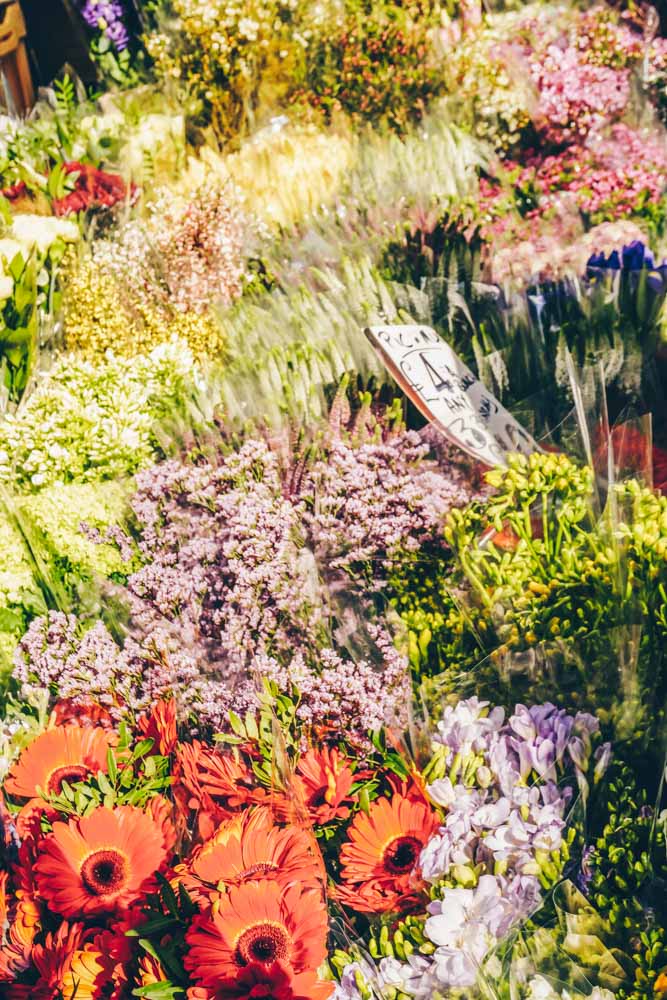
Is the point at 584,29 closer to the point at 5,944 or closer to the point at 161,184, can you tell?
the point at 161,184

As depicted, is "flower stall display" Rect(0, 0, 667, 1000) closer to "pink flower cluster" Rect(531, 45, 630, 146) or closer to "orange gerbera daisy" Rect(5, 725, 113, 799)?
"orange gerbera daisy" Rect(5, 725, 113, 799)

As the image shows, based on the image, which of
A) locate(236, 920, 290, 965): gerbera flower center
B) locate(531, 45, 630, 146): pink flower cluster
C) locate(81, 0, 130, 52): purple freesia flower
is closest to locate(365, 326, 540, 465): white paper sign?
locate(236, 920, 290, 965): gerbera flower center

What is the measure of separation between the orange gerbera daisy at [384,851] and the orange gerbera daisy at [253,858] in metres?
→ 0.05

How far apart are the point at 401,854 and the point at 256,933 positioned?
0.26m

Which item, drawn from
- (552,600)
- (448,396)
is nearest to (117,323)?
(448,396)

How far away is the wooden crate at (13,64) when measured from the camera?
452cm

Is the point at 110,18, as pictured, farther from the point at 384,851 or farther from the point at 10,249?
the point at 384,851

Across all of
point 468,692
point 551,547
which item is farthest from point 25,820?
point 551,547

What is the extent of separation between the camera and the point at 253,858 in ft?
Answer: 3.40

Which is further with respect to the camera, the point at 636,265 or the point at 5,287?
the point at 5,287

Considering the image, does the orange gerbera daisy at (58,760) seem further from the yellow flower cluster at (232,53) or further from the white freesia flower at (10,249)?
the yellow flower cluster at (232,53)

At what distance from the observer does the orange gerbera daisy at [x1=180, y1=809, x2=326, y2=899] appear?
1.00 metres

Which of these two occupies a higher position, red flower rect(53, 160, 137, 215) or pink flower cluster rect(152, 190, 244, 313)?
red flower rect(53, 160, 137, 215)

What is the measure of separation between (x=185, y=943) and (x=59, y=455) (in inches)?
59.2
